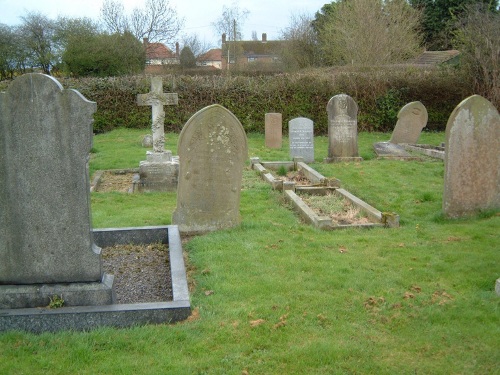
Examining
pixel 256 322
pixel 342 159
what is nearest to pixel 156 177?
pixel 342 159

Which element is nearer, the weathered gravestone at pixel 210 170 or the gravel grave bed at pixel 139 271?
the gravel grave bed at pixel 139 271

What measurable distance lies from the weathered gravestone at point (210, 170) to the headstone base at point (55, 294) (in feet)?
9.16

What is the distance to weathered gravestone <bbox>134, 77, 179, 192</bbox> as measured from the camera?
37.2 ft

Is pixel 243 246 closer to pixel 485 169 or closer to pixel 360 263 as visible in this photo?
pixel 360 263

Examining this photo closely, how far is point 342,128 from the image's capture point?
47.3 feet

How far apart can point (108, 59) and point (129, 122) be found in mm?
9348

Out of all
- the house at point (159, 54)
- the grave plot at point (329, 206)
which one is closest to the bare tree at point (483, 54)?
the grave plot at point (329, 206)

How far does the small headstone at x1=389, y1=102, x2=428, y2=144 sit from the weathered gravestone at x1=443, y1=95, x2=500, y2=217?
31.5 ft

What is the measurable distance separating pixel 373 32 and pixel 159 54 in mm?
16868

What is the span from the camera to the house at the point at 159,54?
114ft

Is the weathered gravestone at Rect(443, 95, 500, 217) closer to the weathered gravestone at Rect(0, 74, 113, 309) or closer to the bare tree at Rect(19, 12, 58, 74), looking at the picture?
the weathered gravestone at Rect(0, 74, 113, 309)

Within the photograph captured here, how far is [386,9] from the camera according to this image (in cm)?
2991

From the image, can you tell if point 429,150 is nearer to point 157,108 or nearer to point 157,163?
point 157,108

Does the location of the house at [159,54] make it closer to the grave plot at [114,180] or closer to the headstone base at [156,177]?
the grave plot at [114,180]
